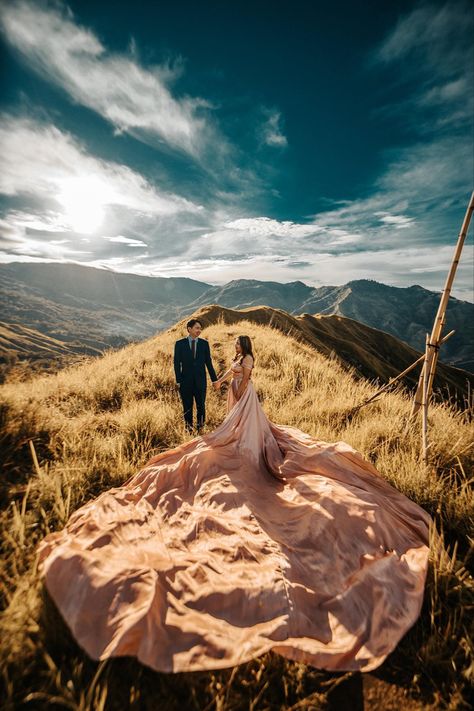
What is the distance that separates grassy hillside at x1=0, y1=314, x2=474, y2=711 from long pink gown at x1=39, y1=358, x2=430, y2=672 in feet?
0.40

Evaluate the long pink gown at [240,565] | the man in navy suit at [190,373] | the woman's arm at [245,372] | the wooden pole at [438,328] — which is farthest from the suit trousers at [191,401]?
the wooden pole at [438,328]

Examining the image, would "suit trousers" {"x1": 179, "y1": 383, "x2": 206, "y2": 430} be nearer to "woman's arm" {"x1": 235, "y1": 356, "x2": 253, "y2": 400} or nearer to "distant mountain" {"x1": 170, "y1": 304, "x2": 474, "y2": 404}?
"woman's arm" {"x1": 235, "y1": 356, "x2": 253, "y2": 400}

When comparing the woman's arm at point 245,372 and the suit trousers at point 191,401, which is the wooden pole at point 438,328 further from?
the suit trousers at point 191,401

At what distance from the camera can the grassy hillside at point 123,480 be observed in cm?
178

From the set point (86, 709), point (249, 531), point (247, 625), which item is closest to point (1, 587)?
point (86, 709)

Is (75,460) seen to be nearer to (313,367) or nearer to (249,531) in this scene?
(249,531)

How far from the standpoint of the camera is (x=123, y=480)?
403 centimetres

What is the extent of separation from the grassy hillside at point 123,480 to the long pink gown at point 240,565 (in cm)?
12

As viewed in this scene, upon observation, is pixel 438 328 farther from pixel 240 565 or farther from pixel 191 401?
pixel 191 401

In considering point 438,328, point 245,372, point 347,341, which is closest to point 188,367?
point 245,372

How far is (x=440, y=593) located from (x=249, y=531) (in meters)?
1.70

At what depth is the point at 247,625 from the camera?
2213mm

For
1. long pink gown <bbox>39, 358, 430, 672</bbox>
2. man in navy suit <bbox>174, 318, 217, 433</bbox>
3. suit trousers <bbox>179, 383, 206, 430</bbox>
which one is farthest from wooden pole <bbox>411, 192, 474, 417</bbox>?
suit trousers <bbox>179, 383, 206, 430</bbox>

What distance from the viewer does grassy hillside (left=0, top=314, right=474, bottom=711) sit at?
178 centimetres
